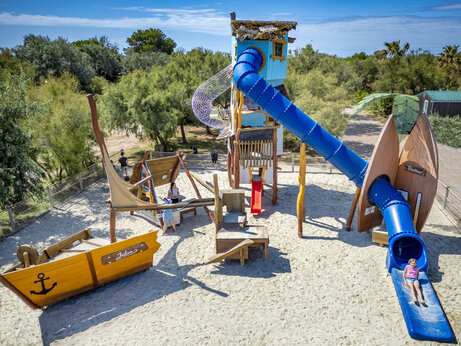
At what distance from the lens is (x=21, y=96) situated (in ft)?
44.8

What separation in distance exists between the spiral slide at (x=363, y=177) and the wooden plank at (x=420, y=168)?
68cm

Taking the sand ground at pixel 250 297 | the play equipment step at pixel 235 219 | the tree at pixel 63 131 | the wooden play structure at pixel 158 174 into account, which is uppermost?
the tree at pixel 63 131

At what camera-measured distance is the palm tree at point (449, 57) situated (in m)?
44.4

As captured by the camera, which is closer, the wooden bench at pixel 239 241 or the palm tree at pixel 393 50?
the wooden bench at pixel 239 241

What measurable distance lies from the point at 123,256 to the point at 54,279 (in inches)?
66.3

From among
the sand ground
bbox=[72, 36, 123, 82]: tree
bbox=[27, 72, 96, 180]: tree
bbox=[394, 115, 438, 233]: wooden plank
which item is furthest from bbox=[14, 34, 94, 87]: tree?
bbox=[394, 115, 438, 233]: wooden plank

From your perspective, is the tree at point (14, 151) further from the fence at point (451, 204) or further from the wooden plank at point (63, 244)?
the fence at point (451, 204)

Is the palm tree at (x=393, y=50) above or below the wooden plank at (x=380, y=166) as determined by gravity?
above

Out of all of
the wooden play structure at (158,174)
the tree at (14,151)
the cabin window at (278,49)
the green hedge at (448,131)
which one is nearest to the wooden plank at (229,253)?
the wooden play structure at (158,174)

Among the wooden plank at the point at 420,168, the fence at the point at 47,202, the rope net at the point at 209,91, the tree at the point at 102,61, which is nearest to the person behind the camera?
the wooden plank at the point at 420,168

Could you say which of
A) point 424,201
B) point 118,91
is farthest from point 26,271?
point 118,91

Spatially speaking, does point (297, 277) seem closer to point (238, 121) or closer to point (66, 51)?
point (238, 121)

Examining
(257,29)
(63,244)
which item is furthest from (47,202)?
(257,29)

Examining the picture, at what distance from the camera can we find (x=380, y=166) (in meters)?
10.4
